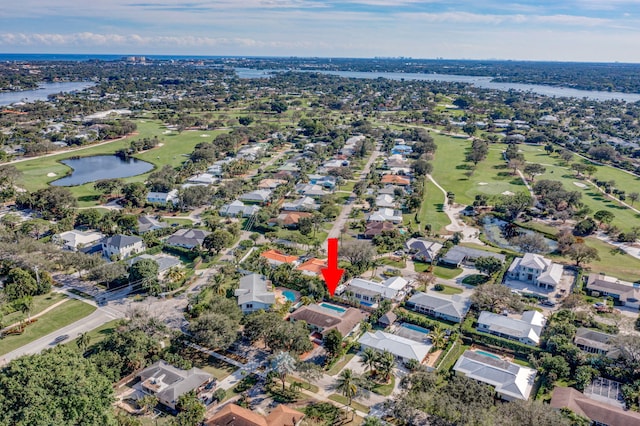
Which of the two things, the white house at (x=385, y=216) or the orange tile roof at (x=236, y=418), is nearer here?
the orange tile roof at (x=236, y=418)

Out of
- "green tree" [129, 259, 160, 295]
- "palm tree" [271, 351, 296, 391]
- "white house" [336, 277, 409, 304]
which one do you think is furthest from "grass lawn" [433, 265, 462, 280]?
"green tree" [129, 259, 160, 295]

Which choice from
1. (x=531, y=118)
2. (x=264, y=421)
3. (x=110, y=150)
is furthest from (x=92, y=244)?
(x=531, y=118)

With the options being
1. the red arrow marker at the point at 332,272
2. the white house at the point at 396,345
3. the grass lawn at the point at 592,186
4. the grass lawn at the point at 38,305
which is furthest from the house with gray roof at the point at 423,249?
the grass lawn at the point at 38,305

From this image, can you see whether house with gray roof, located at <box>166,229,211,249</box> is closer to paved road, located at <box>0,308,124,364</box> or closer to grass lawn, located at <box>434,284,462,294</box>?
paved road, located at <box>0,308,124,364</box>

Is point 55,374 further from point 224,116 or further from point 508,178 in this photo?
point 224,116

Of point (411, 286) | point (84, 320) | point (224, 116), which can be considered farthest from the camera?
point (224, 116)

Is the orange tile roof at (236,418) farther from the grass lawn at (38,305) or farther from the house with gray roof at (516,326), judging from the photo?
the grass lawn at (38,305)
